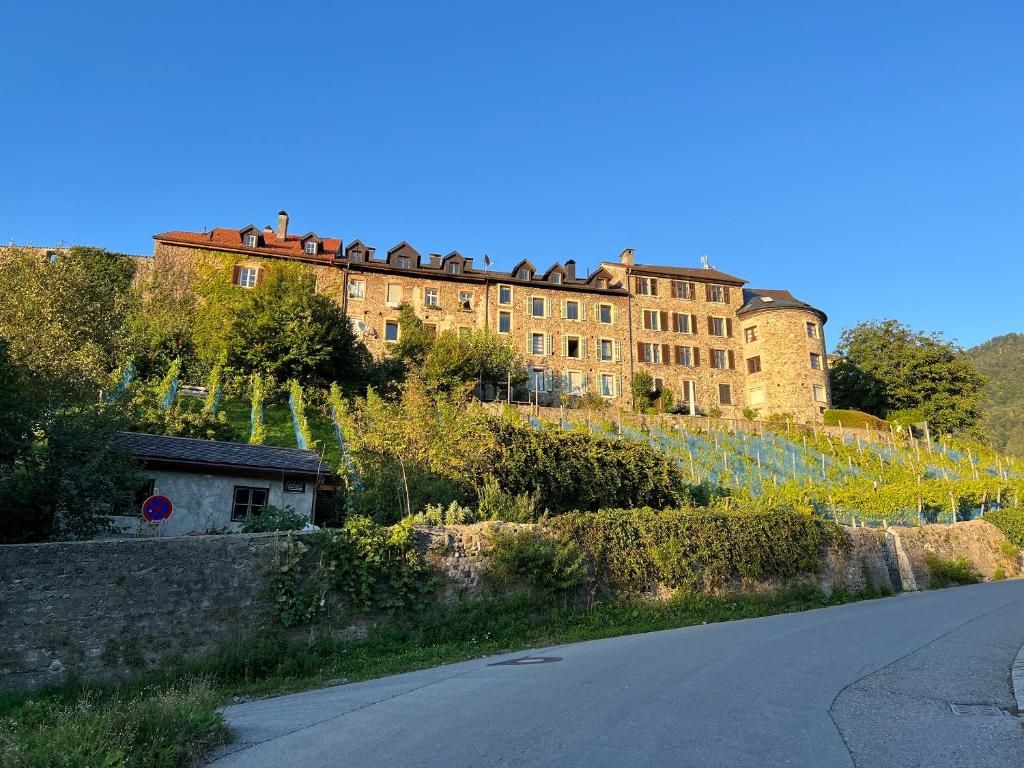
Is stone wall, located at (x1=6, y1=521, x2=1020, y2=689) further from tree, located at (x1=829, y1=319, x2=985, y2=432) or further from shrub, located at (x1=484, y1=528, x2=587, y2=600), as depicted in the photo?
tree, located at (x1=829, y1=319, x2=985, y2=432)

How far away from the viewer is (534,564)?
1495 centimetres

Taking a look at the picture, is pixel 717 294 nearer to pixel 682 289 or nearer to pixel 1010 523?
pixel 682 289

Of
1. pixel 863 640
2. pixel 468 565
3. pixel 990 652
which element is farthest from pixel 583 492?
pixel 990 652

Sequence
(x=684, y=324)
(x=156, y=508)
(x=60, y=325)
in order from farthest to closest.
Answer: (x=684, y=324) → (x=60, y=325) → (x=156, y=508)

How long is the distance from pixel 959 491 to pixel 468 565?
31402 mm

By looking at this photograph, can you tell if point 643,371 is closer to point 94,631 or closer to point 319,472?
point 319,472

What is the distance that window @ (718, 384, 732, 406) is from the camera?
53.3 metres

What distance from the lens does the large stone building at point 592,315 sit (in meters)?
48.2

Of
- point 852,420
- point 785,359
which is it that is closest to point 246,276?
point 785,359

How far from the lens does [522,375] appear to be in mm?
→ 46281

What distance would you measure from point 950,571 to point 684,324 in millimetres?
29133

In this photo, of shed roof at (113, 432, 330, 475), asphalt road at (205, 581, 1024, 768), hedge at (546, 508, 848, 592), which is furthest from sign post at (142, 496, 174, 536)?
hedge at (546, 508, 848, 592)

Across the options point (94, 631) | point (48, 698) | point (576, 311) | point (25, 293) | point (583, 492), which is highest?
point (576, 311)

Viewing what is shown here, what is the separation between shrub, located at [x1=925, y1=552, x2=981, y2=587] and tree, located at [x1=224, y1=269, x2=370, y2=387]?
29626mm
